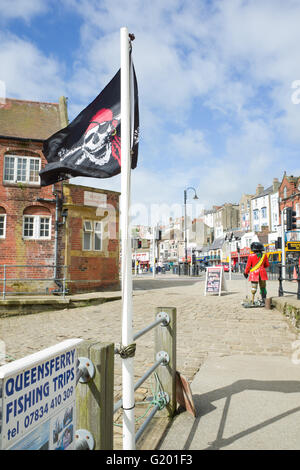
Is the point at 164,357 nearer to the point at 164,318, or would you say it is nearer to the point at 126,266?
the point at 164,318

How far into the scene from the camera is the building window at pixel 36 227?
16.2 meters

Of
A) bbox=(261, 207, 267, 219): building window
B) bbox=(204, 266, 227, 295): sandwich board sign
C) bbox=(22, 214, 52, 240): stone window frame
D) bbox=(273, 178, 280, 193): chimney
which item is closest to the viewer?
bbox=(204, 266, 227, 295): sandwich board sign

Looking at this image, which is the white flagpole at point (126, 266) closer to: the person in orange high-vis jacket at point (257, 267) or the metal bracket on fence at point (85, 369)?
the metal bracket on fence at point (85, 369)

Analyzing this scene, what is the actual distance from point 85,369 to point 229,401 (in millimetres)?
2429

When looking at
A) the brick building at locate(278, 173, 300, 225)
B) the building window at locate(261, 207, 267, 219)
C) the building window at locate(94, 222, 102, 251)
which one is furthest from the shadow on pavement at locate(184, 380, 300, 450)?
the building window at locate(261, 207, 267, 219)

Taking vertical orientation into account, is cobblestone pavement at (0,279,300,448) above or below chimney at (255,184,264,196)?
below

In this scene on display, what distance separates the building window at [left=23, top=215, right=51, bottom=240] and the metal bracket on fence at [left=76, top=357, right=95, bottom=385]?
15101 millimetres

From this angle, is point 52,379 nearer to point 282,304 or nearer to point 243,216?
point 282,304

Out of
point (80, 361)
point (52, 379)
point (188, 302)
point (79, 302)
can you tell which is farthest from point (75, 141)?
point (79, 302)

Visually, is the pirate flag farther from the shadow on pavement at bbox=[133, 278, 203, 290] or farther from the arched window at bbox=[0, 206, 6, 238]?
the shadow on pavement at bbox=[133, 278, 203, 290]

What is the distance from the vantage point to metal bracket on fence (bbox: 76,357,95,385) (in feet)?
6.30

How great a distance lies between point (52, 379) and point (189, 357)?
4.38 m

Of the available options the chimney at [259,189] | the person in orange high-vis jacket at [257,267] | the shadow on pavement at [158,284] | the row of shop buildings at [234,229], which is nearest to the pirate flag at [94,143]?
the person in orange high-vis jacket at [257,267]

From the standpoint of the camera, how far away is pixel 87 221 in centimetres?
1722
